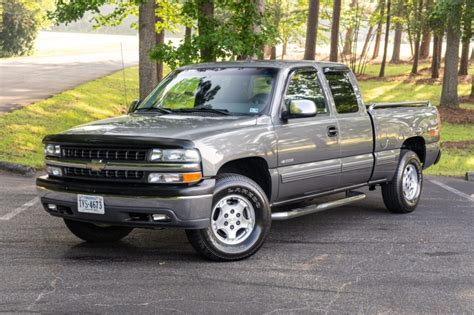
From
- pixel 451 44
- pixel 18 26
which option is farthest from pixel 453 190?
pixel 18 26

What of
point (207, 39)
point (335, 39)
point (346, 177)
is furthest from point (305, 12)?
point (346, 177)

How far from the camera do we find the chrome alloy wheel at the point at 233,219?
6359 mm

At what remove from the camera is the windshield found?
7.07 meters

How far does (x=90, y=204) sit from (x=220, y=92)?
1.95 metres

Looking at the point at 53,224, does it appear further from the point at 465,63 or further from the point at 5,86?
the point at 465,63

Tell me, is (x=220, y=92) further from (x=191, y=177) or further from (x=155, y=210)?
(x=155, y=210)

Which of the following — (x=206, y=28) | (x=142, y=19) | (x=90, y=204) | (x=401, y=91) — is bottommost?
(x=90, y=204)

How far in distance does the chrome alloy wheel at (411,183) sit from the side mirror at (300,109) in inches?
98.3

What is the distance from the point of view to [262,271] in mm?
6082

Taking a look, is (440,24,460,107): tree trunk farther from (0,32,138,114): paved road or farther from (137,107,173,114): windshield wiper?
(137,107,173,114): windshield wiper

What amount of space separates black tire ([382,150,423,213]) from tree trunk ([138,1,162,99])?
7.65 m

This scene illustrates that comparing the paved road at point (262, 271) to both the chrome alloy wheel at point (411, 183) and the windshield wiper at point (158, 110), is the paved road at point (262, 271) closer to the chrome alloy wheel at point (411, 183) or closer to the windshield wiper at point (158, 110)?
the chrome alloy wheel at point (411, 183)

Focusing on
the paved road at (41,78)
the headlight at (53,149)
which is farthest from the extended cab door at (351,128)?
the paved road at (41,78)

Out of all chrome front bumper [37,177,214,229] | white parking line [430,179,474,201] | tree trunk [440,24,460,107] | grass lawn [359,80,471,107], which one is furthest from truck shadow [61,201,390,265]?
grass lawn [359,80,471,107]
